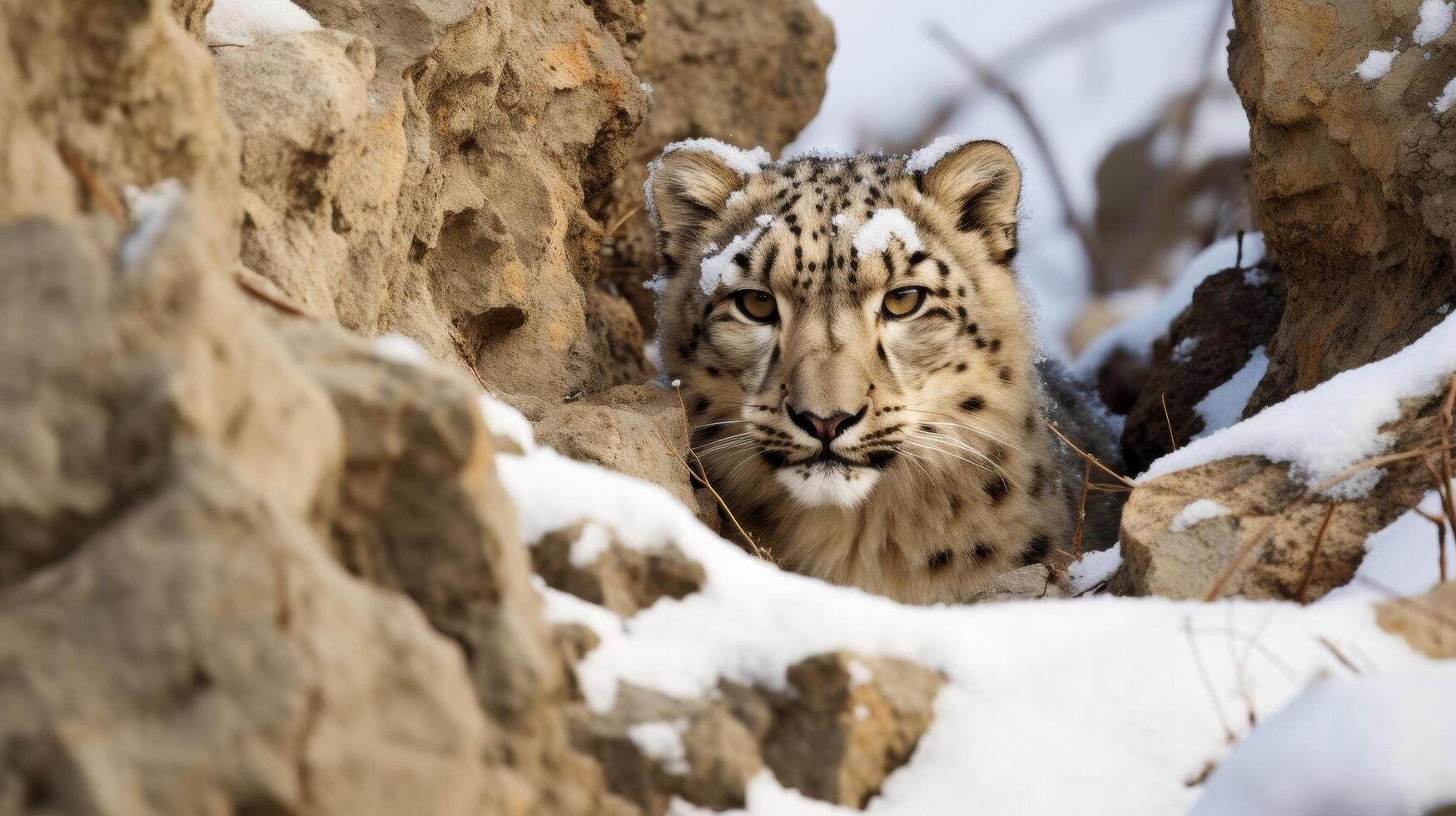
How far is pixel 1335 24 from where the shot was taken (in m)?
4.27

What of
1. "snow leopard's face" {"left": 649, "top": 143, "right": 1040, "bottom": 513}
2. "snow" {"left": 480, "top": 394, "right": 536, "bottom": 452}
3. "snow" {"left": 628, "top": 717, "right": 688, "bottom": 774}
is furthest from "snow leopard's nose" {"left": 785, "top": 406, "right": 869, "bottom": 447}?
"snow" {"left": 628, "top": 717, "right": 688, "bottom": 774}

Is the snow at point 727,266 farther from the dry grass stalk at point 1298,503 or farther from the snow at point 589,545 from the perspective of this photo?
the snow at point 589,545

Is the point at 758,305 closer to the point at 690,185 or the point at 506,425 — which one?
the point at 690,185

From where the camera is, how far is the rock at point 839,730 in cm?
204

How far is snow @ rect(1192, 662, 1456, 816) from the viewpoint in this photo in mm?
1710

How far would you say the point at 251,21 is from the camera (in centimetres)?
352

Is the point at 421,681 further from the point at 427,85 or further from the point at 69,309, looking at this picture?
the point at 427,85

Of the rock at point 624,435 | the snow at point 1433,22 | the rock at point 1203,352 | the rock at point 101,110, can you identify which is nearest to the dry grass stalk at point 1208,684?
the rock at point 101,110

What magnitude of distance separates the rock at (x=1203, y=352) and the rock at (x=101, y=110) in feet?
15.0

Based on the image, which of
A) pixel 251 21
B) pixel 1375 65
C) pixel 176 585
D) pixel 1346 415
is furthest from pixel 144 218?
pixel 1375 65

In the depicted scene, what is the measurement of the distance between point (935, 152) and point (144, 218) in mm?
3388

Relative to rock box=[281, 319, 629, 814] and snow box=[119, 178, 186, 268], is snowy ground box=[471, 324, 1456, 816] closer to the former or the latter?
rock box=[281, 319, 629, 814]

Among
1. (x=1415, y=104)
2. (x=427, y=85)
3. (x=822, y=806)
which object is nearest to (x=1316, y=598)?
(x=822, y=806)

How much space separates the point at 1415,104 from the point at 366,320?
3185 millimetres
